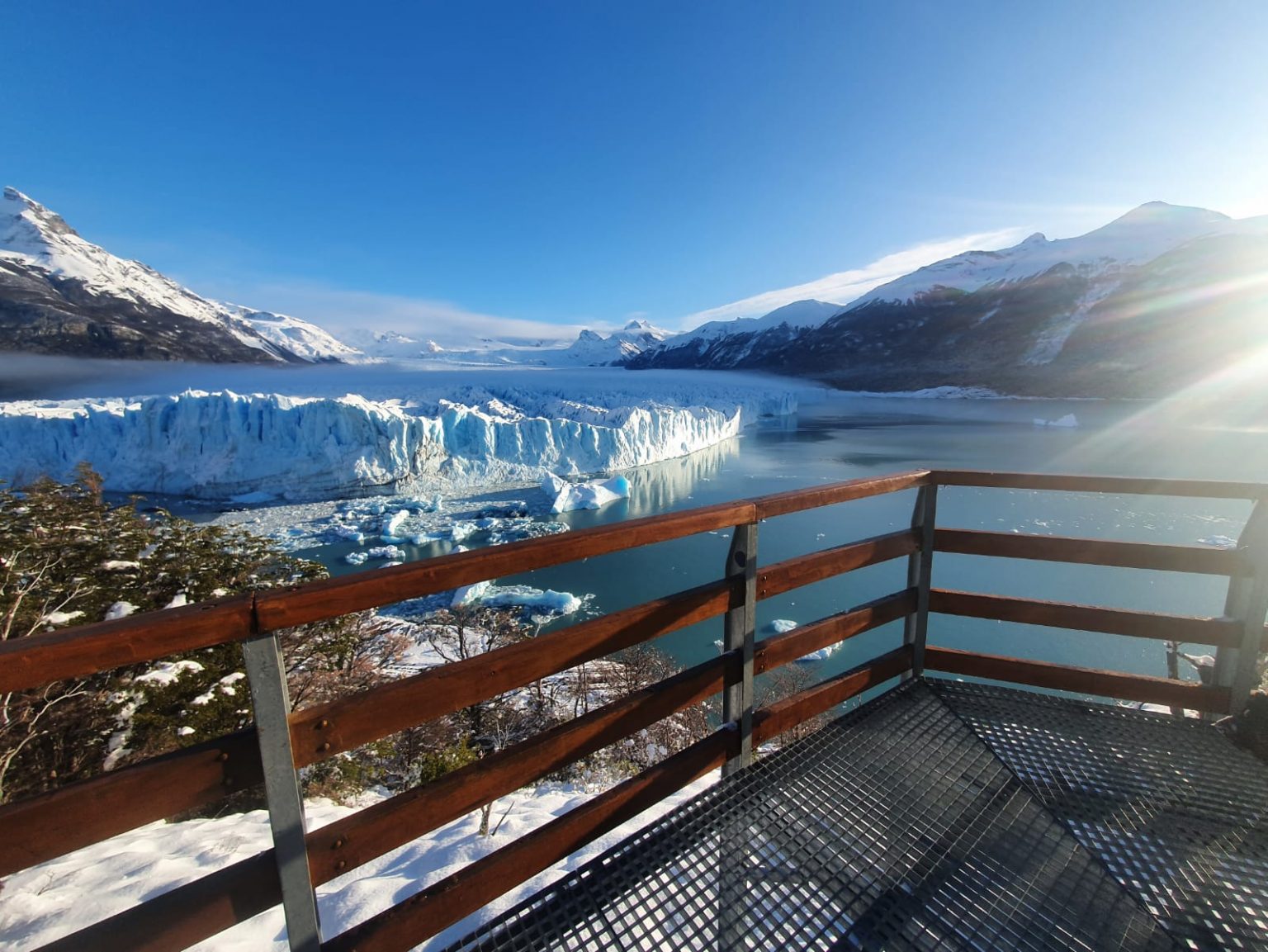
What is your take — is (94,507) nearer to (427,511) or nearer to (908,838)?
(908,838)

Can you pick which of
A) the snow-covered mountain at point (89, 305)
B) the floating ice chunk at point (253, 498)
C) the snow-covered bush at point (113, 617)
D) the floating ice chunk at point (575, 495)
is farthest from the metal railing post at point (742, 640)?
the snow-covered mountain at point (89, 305)

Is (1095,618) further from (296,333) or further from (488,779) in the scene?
(296,333)

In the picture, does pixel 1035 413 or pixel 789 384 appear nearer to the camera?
pixel 1035 413

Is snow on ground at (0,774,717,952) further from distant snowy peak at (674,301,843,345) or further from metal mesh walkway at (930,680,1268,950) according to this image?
distant snowy peak at (674,301,843,345)

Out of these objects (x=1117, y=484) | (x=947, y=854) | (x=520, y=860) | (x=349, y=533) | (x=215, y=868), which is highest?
(x=1117, y=484)

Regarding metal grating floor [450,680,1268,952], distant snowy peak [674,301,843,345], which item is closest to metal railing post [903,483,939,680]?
metal grating floor [450,680,1268,952]

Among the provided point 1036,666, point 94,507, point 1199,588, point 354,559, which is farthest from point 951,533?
point 354,559

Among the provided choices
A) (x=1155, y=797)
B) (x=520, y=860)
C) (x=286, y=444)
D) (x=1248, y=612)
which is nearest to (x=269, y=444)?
(x=286, y=444)
